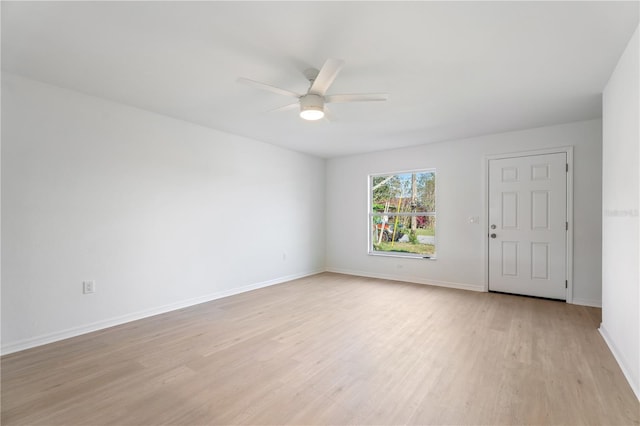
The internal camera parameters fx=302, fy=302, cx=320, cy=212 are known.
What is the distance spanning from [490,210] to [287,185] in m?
3.43

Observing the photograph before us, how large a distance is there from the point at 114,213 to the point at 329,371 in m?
2.82

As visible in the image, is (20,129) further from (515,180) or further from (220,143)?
(515,180)

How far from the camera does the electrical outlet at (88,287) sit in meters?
3.09

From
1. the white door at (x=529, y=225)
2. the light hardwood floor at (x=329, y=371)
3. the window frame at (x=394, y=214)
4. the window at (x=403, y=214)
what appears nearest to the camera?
the light hardwood floor at (x=329, y=371)

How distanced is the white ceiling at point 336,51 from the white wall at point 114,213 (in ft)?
1.23

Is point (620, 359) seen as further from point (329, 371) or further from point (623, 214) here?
point (329, 371)

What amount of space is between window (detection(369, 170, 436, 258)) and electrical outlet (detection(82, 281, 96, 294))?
4.41m

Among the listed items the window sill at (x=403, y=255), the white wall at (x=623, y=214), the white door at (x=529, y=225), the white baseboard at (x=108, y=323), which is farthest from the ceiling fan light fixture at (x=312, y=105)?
the window sill at (x=403, y=255)

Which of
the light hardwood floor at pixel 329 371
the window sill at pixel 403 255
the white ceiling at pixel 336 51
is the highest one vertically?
the white ceiling at pixel 336 51

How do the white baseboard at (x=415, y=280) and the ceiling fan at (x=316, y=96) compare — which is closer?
the ceiling fan at (x=316, y=96)

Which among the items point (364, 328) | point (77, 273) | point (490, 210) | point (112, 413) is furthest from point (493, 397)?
point (77, 273)

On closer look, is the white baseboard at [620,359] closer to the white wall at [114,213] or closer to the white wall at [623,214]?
the white wall at [623,214]

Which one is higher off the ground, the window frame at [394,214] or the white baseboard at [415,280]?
the window frame at [394,214]

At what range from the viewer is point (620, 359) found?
2.37 metres
